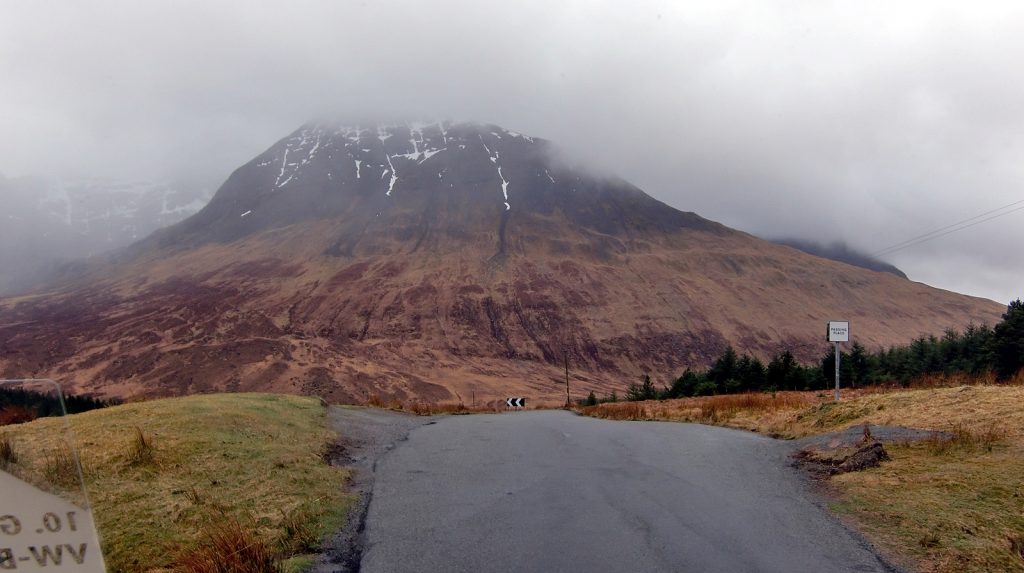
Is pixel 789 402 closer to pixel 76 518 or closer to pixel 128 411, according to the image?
pixel 128 411

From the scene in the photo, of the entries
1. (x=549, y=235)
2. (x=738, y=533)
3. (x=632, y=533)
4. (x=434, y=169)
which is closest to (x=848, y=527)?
(x=738, y=533)

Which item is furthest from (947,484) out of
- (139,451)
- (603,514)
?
(139,451)

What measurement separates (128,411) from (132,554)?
932 centimetres

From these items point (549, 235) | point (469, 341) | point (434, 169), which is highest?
point (434, 169)

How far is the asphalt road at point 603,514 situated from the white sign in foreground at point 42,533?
2.36 m

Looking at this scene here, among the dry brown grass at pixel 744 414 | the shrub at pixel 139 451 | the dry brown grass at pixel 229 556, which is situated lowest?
the dry brown grass at pixel 744 414

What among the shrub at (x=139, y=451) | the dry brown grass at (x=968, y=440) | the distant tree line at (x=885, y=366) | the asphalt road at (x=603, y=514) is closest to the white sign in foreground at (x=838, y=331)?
the asphalt road at (x=603, y=514)

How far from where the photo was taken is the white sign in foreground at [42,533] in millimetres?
3918

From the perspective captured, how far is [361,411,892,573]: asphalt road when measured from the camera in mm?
6039

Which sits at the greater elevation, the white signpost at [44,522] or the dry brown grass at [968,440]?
the white signpost at [44,522]

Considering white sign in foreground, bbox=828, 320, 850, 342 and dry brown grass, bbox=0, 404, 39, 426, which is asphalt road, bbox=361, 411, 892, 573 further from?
white sign in foreground, bbox=828, 320, 850, 342

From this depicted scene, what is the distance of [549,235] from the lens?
142m

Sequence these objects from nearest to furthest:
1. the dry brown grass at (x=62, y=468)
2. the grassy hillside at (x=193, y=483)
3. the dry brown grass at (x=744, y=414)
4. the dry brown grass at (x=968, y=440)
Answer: the dry brown grass at (x=62, y=468) < the grassy hillside at (x=193, y=483) < the dry brown grass at (x=968, y=440) < the dry brown grass at (x=744, y=414)

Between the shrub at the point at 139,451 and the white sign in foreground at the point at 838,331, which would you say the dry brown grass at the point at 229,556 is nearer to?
the shrub at the point at 139,451
